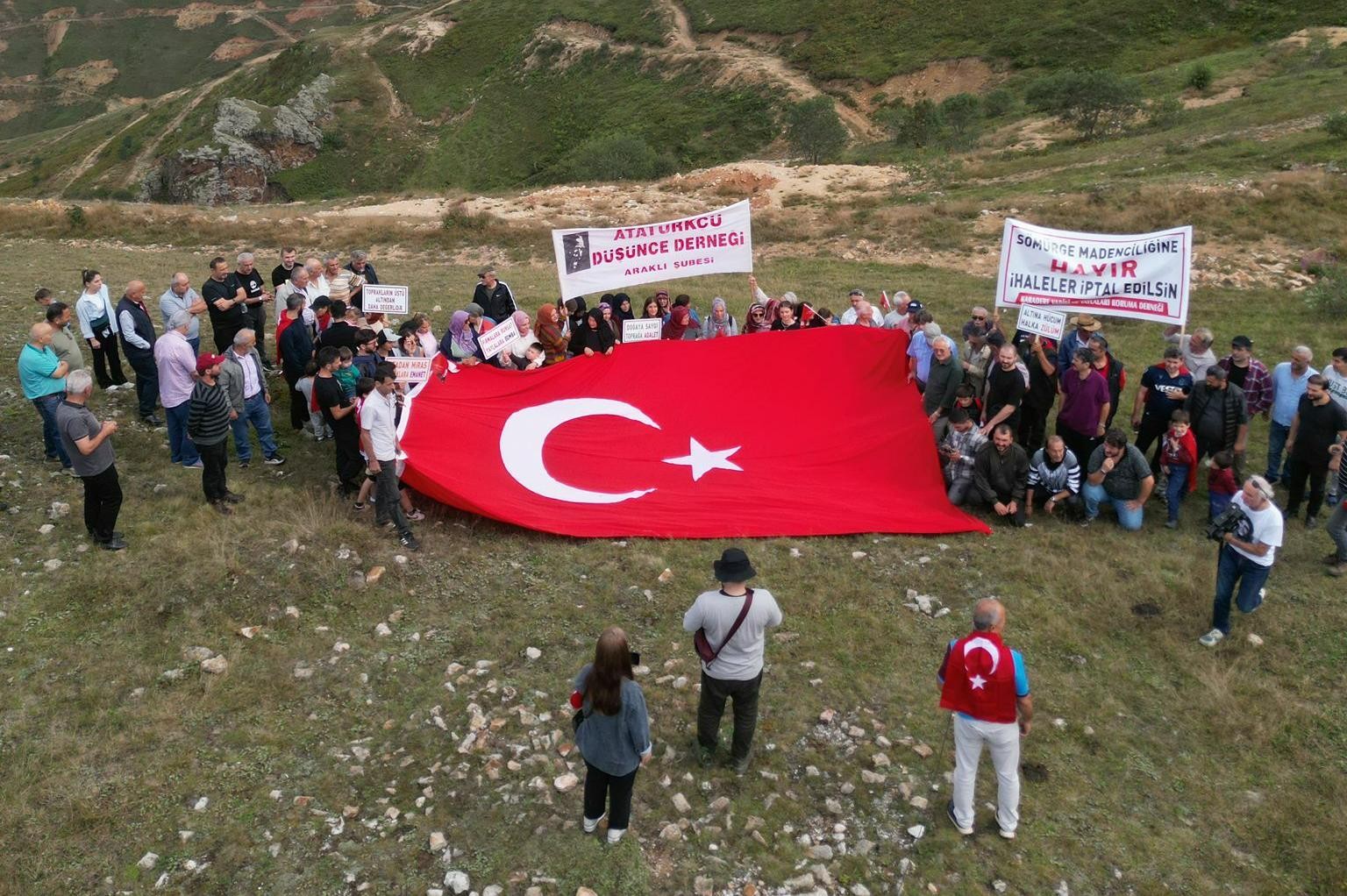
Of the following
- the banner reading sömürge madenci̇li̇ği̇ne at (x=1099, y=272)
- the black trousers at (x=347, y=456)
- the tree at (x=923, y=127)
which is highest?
the tree at (x=923, y=127)

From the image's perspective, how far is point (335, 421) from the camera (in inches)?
396

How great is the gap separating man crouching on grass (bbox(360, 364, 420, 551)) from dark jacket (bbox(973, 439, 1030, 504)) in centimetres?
645

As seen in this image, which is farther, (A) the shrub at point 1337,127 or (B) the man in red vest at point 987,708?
(A) the shrub at point 1337,127

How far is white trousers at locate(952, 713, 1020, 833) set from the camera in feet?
19.8

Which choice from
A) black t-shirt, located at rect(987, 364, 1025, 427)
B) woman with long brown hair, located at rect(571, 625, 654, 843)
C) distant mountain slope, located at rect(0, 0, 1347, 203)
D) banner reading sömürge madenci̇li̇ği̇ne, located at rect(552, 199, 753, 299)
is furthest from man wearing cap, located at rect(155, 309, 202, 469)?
distant mountain slope, located at rect(0, 0, 1347, 203)

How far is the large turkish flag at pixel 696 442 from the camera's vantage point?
10273mm

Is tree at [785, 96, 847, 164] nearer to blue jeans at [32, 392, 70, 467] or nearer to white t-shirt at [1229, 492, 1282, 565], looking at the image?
blue jeans at [32, 392, 70, 467]

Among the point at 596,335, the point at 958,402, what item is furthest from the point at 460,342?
the point at 958,402

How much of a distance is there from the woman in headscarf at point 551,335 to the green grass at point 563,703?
12.7 ft

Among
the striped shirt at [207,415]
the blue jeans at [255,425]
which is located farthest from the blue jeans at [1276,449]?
the blue jeans at [255,425]

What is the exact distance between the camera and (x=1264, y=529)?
7.98m

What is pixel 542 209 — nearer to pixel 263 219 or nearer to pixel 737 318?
pixel 263 219

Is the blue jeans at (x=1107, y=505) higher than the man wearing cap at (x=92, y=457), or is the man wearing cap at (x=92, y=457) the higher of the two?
the man wearing cap at (x=92, y=457)

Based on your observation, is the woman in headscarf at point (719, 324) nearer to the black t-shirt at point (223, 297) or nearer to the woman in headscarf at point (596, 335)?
the woman in headscarf at point (596, 335)
